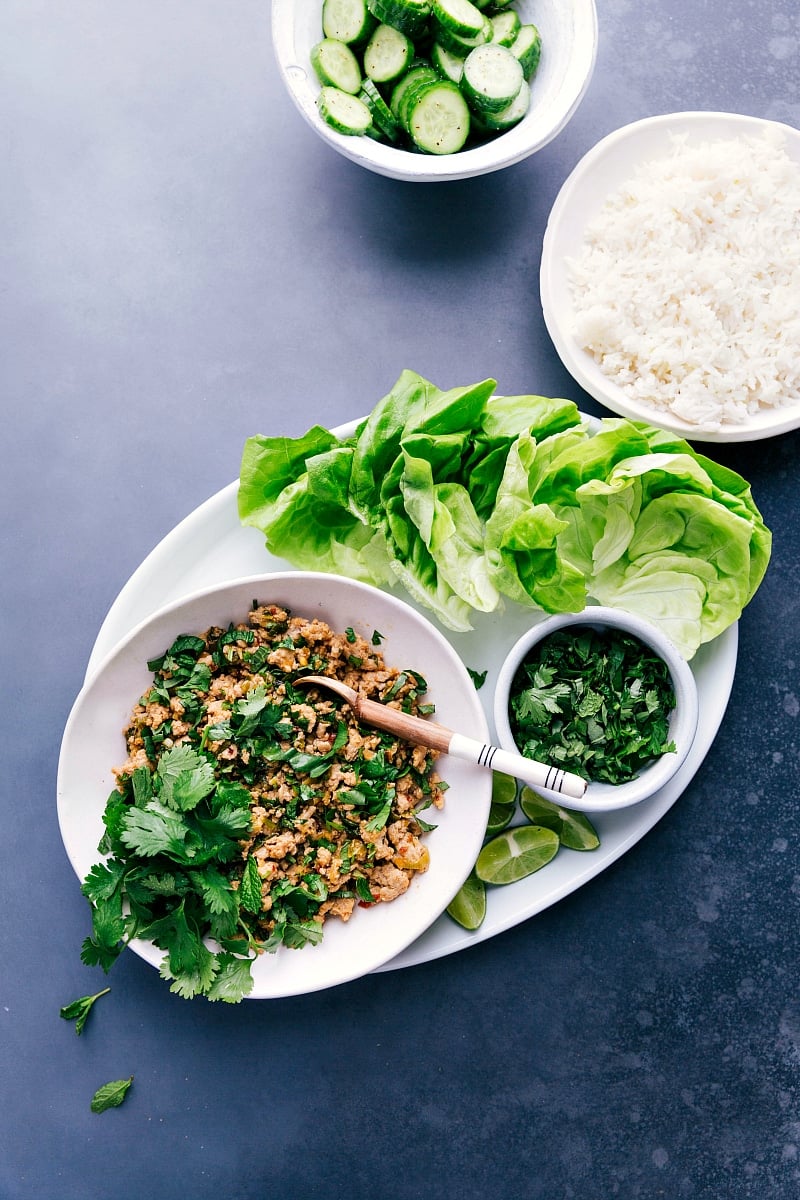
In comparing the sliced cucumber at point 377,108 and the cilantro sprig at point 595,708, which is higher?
the sliced cucumber at point 377,108

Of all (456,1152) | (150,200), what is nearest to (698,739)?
(456,1152)

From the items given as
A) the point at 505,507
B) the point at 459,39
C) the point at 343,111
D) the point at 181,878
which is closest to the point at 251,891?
the point at 181,878

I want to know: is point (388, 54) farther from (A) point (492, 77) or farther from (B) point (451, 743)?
(B) point (451, 743)

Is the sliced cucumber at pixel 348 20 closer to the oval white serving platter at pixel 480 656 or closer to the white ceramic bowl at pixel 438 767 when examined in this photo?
the oval white serving platter at pixel 480 656

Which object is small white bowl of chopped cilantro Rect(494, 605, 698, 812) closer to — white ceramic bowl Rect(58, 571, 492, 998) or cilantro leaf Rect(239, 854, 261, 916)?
white ceramic bowl Rect(58, 571, 492, 998)

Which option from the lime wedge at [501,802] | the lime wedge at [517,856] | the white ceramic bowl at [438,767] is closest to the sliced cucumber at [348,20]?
the white ceramic bowl at [438,767]

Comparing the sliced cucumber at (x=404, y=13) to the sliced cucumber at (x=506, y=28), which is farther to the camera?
the sliced cucumber at (x=506, y=28)
